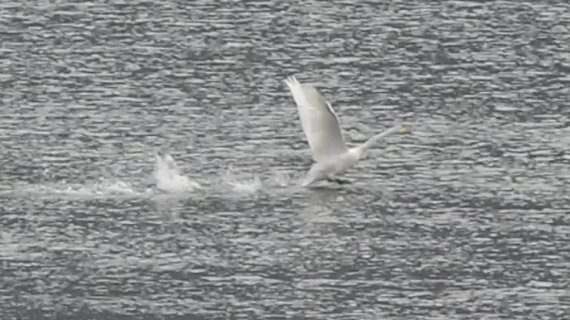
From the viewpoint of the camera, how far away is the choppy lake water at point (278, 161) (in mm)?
22750

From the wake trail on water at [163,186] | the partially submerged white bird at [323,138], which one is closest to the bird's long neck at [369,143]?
the partially submerged white bird at [323,138]

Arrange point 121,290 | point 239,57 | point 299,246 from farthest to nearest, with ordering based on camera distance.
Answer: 1. point 239,57
2. point 299,246
3. point 121,290

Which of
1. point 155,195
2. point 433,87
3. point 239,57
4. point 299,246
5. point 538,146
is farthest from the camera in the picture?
point 239,57

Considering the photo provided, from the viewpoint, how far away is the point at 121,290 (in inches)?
891

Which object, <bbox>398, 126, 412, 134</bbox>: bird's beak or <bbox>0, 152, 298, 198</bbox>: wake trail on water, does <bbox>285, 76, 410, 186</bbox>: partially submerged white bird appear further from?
<bbox>0, 152, 298, 198</bbox>: wake trail on water

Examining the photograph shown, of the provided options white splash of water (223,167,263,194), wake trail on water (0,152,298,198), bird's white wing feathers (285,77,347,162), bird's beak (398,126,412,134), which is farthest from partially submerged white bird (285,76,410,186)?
white splash of water (223,167,263,194)

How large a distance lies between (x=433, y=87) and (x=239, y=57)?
3.67 m

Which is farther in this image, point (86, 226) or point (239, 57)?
point (239, 57)

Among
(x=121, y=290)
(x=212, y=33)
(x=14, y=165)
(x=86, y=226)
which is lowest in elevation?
(x=121, y=290)

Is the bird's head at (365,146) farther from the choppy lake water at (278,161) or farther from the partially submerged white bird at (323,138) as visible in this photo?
the choppy lake water at (278,161)

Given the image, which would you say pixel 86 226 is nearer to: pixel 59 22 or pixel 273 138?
pixel 273 138

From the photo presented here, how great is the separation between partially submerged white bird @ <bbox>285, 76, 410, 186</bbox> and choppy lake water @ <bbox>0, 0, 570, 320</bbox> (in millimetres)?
253

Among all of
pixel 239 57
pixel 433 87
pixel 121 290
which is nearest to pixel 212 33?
pixel 239 57

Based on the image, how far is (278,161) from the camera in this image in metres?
28.6
